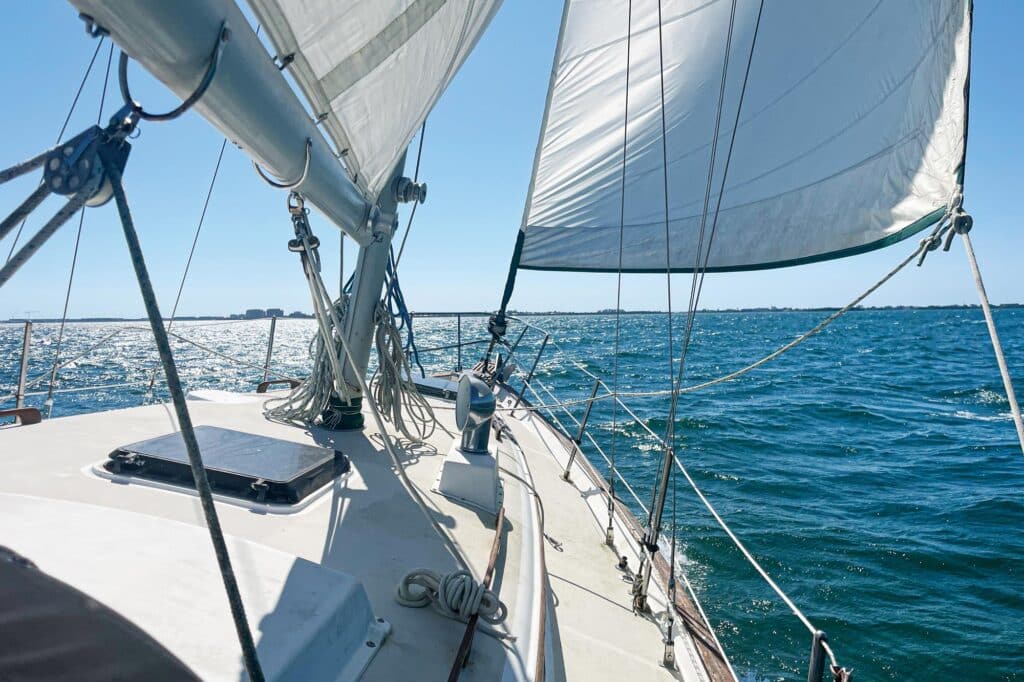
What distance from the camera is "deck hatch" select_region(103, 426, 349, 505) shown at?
6.70ft

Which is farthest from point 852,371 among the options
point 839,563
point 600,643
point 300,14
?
point 300,14

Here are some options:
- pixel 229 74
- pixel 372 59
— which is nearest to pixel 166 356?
pixel 229 74

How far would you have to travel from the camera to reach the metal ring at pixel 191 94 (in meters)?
0.80

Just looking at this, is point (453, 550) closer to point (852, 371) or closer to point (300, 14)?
point (300, 14)

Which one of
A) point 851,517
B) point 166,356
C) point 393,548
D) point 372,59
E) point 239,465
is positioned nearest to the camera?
point 166,356

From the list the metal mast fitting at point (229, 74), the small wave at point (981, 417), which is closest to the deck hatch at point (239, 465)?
the metal mast fitting at point (229, 74)

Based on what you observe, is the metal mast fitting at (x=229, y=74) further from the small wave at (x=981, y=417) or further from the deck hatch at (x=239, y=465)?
the small wave at (x=981, y=417)

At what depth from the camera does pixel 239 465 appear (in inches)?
84.0

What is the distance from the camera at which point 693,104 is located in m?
3.37

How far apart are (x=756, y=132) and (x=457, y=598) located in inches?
115

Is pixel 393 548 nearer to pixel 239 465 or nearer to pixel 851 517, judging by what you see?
pixel 239 465

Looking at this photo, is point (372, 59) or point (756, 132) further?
point (756, 132)

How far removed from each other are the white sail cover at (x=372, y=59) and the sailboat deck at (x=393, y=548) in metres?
1.26

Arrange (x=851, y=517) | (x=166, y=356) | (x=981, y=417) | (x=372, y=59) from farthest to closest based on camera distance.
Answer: (x=981, y=417) < (x=851, y=517) < (x=372, y=59) < (x=166, y=356)
